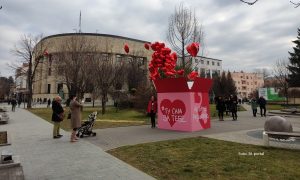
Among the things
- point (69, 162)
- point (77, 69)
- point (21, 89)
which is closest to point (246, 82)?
point (21, 89)

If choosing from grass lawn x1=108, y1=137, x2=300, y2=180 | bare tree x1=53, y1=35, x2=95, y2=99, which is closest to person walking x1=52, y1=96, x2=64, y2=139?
grass lawn x1=108, y1=137, x2=300, y2=180

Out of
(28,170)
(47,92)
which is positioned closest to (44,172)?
(28,170)

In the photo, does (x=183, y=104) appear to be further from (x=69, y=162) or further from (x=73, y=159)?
(x=69, y=162)

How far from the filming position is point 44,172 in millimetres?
6102

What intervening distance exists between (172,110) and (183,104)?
0.86 meters

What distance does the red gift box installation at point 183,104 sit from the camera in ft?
43.4

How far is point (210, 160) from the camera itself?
690 cm

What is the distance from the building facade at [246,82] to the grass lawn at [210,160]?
11534cm

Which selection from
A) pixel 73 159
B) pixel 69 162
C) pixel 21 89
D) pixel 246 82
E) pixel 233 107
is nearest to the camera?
pixel 69 162

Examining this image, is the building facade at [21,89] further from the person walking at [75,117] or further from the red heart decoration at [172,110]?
the person walking at [75,117]

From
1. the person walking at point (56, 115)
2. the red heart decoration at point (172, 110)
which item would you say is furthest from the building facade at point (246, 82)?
the person walking at point (56, 115)

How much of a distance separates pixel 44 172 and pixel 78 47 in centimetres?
2944

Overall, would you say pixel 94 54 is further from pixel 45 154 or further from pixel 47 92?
pixel 47 92

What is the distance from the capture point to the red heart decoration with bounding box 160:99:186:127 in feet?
44.4
